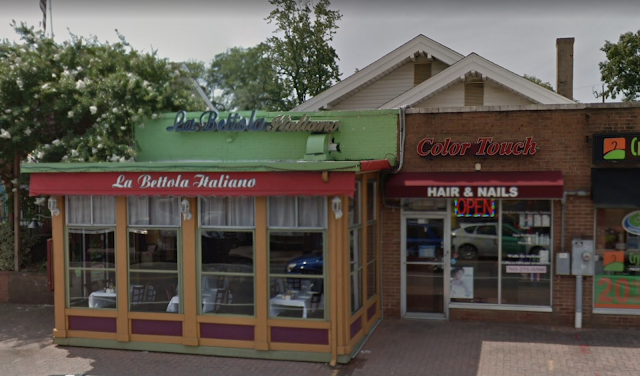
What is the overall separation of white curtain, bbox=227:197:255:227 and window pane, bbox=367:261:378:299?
250cm

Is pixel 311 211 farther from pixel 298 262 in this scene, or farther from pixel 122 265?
pixel 122 265

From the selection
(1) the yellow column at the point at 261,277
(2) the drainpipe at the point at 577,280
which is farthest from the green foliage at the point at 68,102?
(2) the drainpipe at the point at 577,280

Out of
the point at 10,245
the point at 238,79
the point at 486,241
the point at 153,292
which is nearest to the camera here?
the point at 153,292

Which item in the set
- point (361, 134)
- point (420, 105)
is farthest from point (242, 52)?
point (361, 134)

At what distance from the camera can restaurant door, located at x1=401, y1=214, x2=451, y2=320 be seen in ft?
36.8

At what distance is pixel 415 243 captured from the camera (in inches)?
445

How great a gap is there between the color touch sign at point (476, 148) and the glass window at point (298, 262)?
9.60ft

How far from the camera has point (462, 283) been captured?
11.1 meters

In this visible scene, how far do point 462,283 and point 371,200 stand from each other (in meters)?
2.47

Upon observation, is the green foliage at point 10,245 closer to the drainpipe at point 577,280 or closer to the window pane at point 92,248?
the window pane at point 92,248

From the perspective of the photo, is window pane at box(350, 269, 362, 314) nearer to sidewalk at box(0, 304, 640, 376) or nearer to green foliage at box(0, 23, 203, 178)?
sidewalk at box(0, 304, 640, 376)

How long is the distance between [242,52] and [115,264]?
43853mm

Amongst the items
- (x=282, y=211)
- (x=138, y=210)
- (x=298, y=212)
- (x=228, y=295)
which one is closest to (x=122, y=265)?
(x=138, y=210)

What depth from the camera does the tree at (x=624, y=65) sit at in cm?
2572
